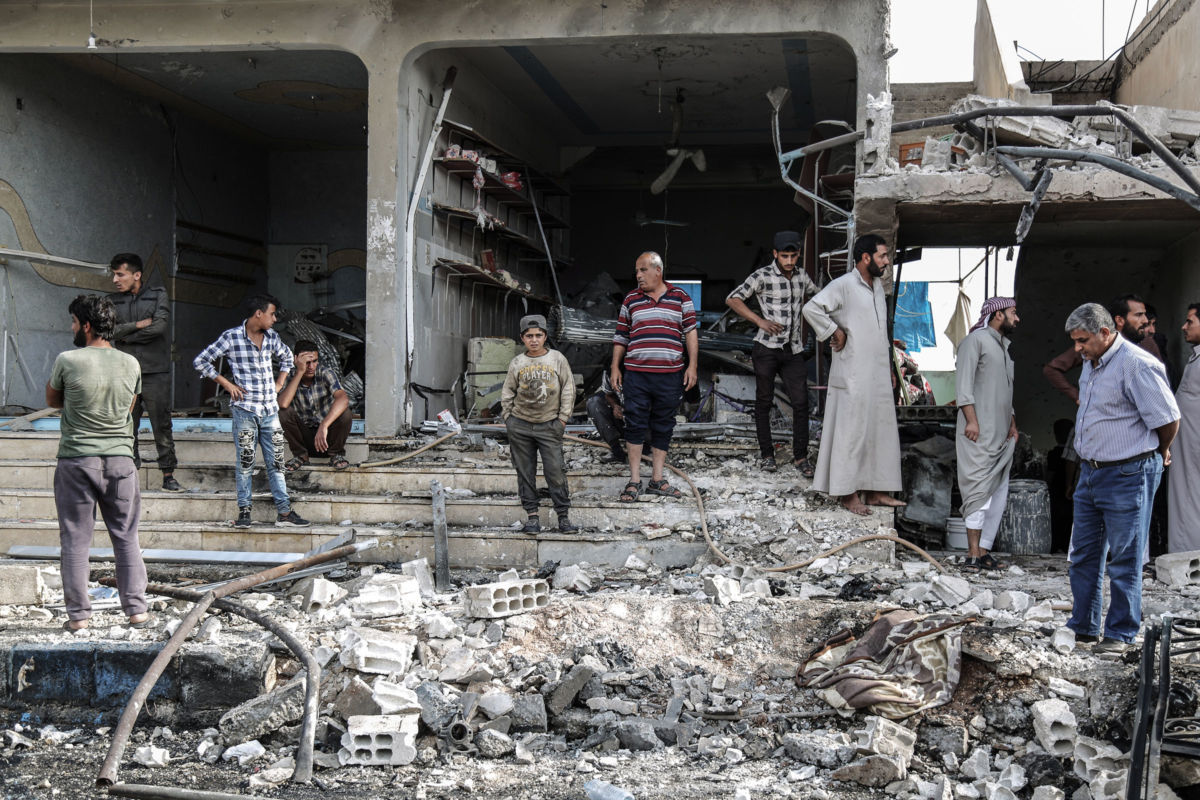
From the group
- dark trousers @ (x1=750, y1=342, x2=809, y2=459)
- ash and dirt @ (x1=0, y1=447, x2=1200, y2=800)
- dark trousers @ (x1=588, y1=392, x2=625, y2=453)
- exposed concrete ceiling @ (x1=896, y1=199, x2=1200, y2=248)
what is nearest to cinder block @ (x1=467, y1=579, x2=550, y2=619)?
ash and dirt @ (x1=0, y1=447, x2=1200, y2=800)

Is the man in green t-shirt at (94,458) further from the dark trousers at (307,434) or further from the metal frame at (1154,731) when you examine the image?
the metal frame at (1154,731)

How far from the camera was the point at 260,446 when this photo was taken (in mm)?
7211

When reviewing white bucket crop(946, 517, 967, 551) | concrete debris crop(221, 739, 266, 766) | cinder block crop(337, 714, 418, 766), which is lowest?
concrete debris crop(221, 739, 266, 766)

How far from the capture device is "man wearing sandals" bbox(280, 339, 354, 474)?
26.2 feet

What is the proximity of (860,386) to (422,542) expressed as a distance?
3.32 m

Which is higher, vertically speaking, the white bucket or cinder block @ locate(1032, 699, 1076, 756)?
the white bucket

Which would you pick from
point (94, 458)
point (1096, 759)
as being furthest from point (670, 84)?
point (1096, 759)

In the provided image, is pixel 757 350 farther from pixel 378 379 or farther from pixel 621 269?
pixel 621 269

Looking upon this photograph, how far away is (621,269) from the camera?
52.7 feet

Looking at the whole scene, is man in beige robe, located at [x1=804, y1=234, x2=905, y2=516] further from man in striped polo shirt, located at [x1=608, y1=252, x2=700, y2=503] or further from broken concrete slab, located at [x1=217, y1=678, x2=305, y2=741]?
broken concrete slab, located at [x1=217, y1=678, x2=305, y2=741]

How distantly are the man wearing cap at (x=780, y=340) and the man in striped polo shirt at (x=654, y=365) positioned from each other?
1.87ft

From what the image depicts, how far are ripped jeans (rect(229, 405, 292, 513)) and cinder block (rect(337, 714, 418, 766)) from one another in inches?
121

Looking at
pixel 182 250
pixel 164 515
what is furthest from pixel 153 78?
pixel 164 515

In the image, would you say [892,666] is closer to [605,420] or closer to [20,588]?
[605,420]
